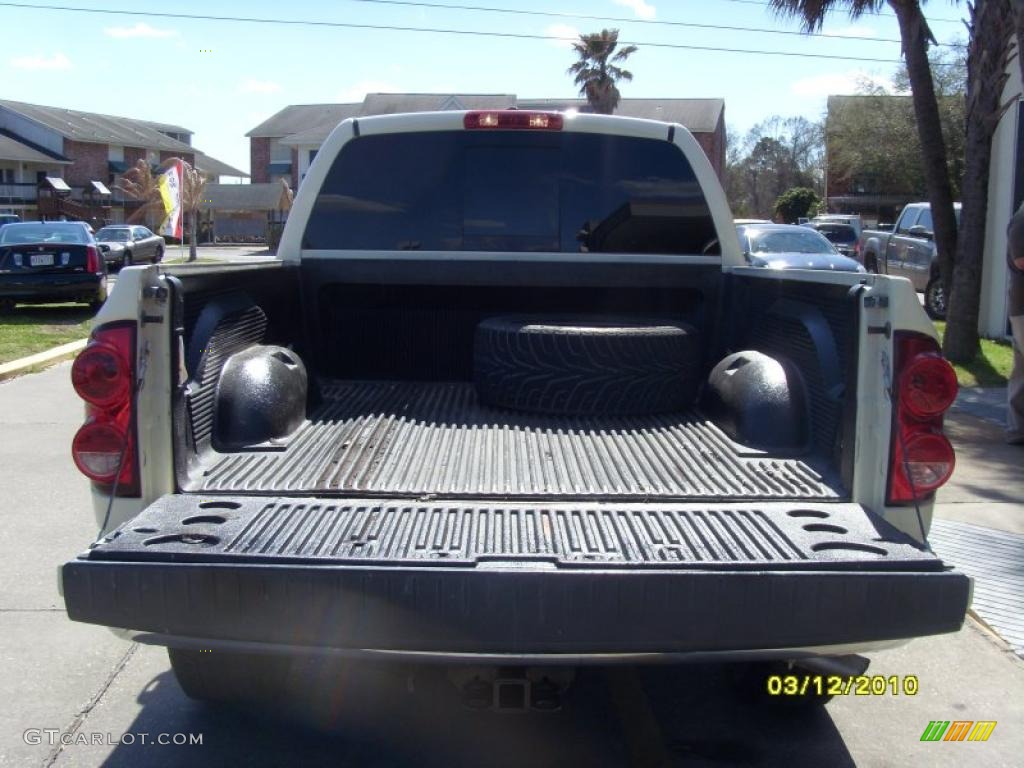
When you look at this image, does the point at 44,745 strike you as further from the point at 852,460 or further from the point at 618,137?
the point at 618,137

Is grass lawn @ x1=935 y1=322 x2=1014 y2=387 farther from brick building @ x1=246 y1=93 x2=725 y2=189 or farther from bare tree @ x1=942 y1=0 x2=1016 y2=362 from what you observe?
brick building @ x1=246 y1=93 x2=725 y2=189

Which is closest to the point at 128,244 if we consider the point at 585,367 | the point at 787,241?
the point at 787,241

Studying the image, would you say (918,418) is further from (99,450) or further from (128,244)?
(128,244)

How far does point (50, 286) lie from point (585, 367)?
15.5 m

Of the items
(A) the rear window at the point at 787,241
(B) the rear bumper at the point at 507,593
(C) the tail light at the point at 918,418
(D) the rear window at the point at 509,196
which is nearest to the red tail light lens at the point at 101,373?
(B) the rear bumper at the point at 507,593

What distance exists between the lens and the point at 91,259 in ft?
58.7

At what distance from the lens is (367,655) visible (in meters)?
2.73

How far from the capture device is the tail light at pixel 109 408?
10.3ft

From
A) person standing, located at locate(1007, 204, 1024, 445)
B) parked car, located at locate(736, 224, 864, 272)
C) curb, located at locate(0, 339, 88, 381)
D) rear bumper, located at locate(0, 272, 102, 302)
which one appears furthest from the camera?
rear bumper, located at locate(0, 272, 102, 302)

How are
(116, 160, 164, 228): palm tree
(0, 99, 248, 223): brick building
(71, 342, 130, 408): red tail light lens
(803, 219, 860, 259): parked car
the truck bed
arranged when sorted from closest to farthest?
(71, 342, 130, 408): red tail light lens
the truck bed
(803, 219, 860, 259): parked car
(0, 99, 248, 223): brick building
(116, 160, 164, 228): palm tree

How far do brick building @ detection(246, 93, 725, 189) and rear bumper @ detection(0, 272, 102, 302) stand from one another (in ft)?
94.7

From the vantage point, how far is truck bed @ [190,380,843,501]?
329cm

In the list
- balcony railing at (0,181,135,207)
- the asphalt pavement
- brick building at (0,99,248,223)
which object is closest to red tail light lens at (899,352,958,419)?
the asphalt pavement

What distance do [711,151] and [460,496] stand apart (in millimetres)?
56213
